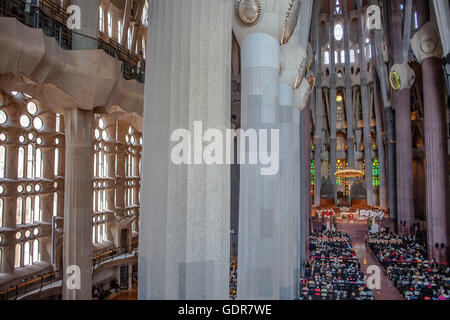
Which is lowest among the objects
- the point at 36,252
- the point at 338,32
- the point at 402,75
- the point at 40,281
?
the point at 40,281

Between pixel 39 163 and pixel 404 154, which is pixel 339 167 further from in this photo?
pixel 39 163

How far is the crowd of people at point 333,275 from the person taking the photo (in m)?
11.9

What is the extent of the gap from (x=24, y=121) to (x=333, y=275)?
46.0 ft

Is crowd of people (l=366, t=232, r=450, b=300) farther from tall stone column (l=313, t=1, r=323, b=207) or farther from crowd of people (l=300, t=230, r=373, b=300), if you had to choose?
tall stone column (l=313, t=1, r=323, b=207)

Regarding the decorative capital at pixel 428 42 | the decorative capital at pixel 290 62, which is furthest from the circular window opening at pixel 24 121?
the decorative capital at pixel 428 42

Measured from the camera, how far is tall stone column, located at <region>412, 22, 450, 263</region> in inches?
762

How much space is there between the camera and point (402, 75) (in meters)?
26.6

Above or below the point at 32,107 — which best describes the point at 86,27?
above

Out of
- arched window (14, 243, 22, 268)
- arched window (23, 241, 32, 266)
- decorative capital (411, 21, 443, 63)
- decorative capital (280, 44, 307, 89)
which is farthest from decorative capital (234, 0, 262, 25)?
decorative capital (411, 21, 443, 63)

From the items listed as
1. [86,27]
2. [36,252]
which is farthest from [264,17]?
[36,252]
